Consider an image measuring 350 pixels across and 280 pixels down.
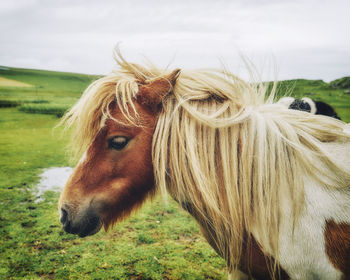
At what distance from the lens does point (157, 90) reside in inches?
68.7

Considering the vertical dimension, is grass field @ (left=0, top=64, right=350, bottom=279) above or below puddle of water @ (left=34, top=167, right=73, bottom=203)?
above

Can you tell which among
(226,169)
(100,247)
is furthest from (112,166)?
(100,247)

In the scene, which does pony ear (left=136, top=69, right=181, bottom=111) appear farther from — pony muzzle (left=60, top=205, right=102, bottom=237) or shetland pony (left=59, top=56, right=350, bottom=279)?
pony muzzle (left=60, top=205, right=102, bottom=237)

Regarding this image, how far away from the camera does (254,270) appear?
171 centimetres

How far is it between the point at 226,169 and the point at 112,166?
86 centimetres

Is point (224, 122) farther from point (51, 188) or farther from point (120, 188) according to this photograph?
point (51, 188)

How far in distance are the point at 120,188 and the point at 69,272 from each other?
8.80 feet

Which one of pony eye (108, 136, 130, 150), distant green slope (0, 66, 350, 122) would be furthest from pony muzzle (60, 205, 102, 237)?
distant green slope (0, 66, 350, 122)

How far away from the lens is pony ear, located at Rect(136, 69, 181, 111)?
175 cm

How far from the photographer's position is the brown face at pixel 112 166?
5.76 ft

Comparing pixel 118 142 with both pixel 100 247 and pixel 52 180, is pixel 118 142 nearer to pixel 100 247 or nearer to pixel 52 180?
pixel 100 247

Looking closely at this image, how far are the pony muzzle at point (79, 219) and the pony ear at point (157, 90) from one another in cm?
95

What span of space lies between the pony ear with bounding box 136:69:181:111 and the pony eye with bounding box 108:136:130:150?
317mm

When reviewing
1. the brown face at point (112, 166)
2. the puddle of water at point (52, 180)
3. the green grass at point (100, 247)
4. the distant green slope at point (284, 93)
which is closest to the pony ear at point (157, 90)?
the brown face at point (112, 166)
